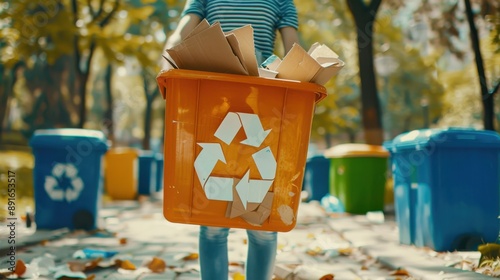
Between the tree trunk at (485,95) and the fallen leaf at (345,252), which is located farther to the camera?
the tree trunk at (485,95)

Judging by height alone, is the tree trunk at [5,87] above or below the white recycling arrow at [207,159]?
above

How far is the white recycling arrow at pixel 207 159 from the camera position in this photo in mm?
2482

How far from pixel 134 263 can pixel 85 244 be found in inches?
53.1

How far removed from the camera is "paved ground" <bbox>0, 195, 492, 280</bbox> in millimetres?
4160

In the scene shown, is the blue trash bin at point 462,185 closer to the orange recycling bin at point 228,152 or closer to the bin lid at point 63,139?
the orange recycling bin at point 228,152

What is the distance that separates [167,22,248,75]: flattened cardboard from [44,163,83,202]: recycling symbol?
481cm

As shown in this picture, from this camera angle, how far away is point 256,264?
115 inches

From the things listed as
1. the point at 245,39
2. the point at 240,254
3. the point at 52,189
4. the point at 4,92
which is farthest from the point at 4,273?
the point at 4,92

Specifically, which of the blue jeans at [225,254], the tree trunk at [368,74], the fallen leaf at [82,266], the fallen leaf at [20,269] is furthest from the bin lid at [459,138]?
the tree trunk at [368,74]

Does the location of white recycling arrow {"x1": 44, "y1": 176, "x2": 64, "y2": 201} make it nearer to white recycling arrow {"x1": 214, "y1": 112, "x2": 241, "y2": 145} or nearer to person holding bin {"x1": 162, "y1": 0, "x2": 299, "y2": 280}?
person holding bin {"x1": 162, "y1": 0, "x2": 299, "y2": 280}

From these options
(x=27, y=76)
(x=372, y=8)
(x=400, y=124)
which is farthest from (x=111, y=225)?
(x=400, y=124)

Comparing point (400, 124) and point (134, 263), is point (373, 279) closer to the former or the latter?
point (134, 263)

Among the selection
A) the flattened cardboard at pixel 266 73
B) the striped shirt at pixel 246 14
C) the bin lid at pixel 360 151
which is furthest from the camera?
the bin lid at pixel 360 151

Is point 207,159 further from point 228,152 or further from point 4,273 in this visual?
point 4,273
